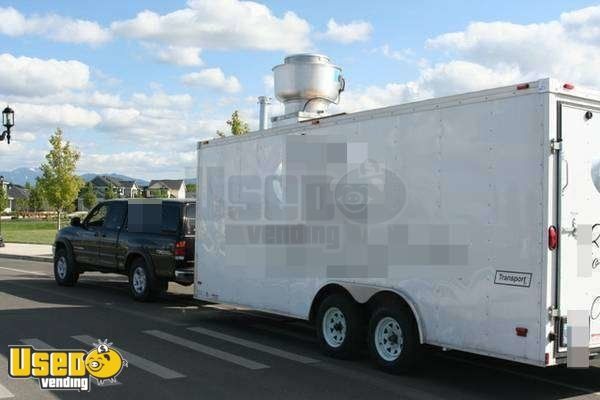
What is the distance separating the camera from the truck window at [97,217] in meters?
14.0

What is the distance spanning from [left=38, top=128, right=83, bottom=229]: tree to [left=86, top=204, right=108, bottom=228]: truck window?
22518 mm

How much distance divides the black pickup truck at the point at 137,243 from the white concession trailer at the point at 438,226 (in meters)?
2.89

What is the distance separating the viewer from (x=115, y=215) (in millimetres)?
13578

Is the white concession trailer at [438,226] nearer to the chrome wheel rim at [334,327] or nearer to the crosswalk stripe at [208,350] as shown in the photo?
the chrome wheel rim at [334,327]

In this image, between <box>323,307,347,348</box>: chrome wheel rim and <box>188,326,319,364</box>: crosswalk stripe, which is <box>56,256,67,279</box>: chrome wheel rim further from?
<box>323,307,347,348</box>: chrome wheel rim

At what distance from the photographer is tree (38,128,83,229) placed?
35.4 meters

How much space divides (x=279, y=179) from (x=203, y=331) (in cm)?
268

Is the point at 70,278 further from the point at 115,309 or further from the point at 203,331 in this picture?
the point at 203,331

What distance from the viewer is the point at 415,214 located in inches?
274

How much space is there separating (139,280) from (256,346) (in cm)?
475

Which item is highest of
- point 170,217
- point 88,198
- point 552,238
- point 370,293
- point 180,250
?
point 88,198

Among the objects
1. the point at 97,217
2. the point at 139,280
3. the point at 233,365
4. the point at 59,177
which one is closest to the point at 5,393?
the point at 233,365

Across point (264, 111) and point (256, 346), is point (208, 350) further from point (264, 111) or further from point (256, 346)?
point (264, 111)

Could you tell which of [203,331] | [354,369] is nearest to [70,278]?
[203,331]
